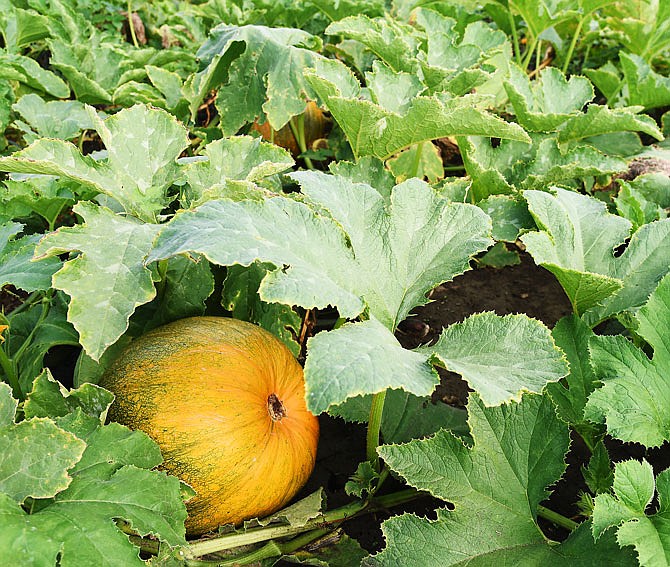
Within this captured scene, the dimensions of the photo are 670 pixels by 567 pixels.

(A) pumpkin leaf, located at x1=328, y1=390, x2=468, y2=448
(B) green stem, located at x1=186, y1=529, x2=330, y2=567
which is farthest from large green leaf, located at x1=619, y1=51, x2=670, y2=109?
(B) green stem, located at x1=186, y1=529, x2=330, y2=567

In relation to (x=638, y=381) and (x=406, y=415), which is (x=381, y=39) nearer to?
(x=406, y=415)

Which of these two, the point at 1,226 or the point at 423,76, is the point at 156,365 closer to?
the point at 1,226

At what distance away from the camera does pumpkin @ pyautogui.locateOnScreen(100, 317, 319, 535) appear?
1597 millimetres

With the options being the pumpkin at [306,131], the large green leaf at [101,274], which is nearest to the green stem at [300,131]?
the pumpkin at [306,131]

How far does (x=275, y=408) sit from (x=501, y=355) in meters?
0.57

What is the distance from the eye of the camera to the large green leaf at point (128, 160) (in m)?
1.72

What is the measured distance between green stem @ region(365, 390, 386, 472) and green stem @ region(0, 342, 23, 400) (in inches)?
34.8

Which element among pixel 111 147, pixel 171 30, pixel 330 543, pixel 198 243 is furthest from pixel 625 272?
pixel 171 30

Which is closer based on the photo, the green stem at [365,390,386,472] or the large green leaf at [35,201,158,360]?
the large green leaf at [35,201,158,360]

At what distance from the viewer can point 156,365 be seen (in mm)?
1681

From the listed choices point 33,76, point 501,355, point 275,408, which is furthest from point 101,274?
point 33,76

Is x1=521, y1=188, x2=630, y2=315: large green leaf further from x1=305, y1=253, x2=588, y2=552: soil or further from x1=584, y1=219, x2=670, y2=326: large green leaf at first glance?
x1=305, y1=253, x2=588, y2=552: soil

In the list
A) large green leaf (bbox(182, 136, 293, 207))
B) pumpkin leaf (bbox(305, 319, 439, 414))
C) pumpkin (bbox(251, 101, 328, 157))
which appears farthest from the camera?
pumpkin (bbox(251, 101, 328, 157))

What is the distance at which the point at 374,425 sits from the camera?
1735 millimetres
